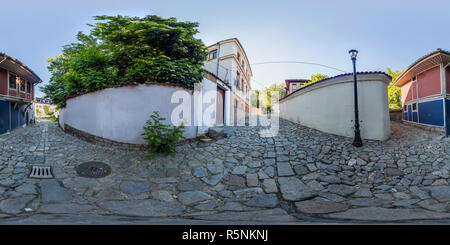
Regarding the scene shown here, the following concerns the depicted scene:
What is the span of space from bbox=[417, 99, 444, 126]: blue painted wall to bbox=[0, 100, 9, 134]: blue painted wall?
2294 centimetres

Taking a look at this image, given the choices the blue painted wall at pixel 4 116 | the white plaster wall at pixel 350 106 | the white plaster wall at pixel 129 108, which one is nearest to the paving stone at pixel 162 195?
the white plaster wall at pixel 129 108

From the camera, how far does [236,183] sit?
500 centimetres

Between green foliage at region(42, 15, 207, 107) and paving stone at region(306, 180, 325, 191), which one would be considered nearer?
paving stone at region(306, 180, 325, 191)

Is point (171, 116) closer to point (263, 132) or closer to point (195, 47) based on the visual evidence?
point (195, 47)

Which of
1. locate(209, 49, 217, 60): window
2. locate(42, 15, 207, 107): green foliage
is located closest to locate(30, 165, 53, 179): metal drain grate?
locate(42, 15, 207, 107): green foliage

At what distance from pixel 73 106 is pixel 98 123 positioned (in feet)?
10.1

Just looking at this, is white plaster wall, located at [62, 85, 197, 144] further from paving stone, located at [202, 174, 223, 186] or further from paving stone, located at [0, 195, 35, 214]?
paving stone, located at [0, 195, 35, 214]

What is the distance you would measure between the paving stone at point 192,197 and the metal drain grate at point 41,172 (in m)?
3.50

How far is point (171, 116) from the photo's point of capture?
677cm

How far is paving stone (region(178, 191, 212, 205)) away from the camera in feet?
13.4

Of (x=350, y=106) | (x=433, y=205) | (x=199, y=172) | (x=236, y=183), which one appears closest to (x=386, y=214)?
(x=433, y=205)

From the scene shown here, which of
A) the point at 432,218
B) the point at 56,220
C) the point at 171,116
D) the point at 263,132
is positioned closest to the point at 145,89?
the point at 171,116

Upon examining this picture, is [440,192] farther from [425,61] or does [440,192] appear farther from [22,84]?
[22,84]

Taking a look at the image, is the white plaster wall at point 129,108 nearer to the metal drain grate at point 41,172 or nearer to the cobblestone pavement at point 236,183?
the cobblestone pavement at point 236,183
